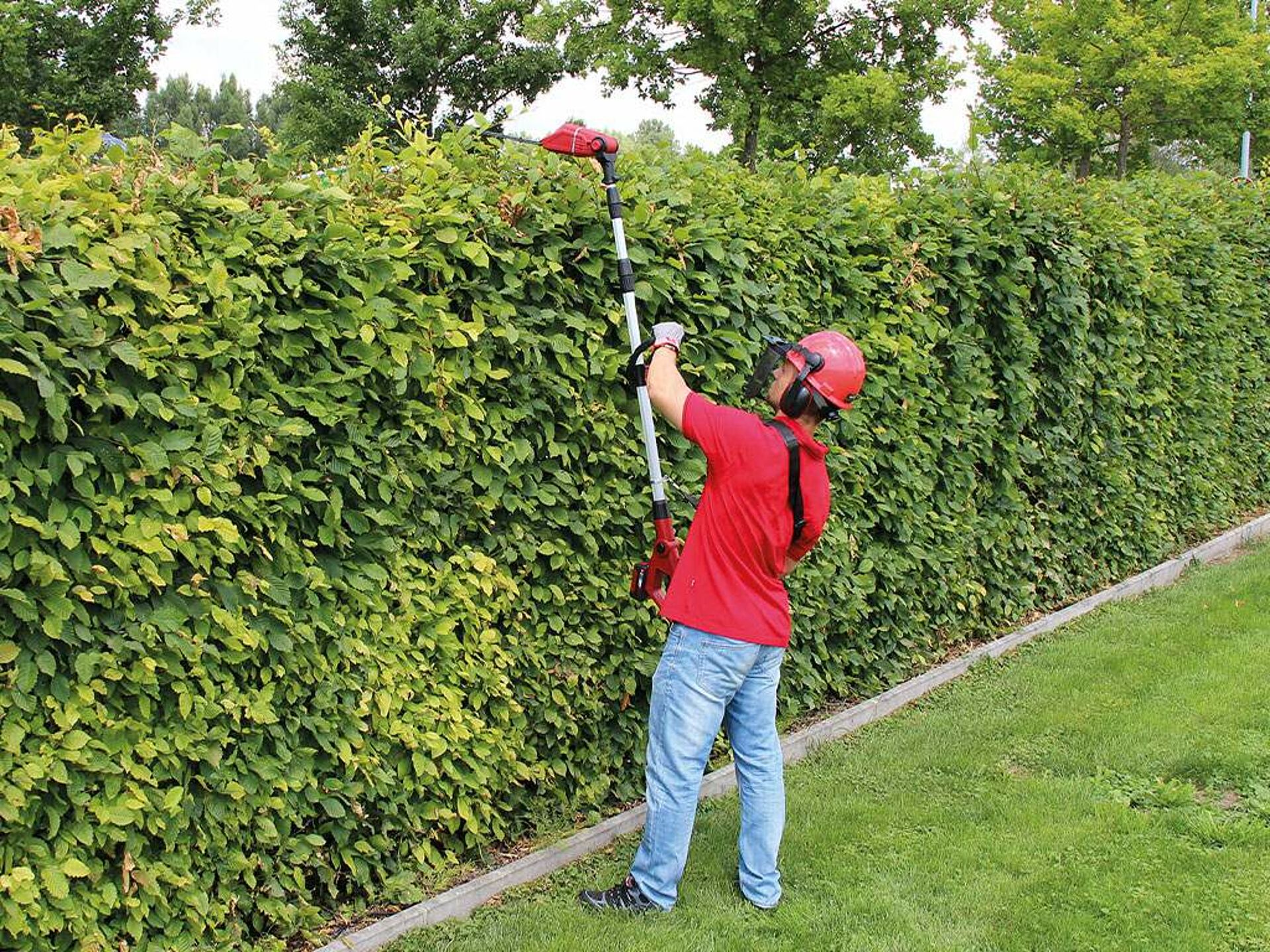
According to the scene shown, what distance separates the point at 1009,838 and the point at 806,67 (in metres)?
25.0

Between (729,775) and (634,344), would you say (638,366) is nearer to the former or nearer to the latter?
(634,344)

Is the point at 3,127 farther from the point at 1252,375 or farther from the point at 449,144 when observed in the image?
the point at 1252,375

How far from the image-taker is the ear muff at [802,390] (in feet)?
13.1

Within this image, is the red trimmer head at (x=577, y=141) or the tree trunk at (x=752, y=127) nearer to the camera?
the red trimmer head at (x=577, y=141)

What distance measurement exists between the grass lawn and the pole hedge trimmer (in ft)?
3.85

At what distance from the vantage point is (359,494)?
3.90 meters

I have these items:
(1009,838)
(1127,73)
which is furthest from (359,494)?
(1127,73)

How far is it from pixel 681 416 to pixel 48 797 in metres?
2.24

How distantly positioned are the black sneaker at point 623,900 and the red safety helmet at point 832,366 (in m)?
1.91

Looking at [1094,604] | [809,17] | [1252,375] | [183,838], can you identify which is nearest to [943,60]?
[809,17]

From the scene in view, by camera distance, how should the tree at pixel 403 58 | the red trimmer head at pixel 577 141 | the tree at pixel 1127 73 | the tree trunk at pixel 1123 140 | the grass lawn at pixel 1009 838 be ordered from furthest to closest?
1. the tree at pixel 403 58
2. the tree trunk at pixel 1123 140
3. the tree at pixel 1127 73
4. the red trimmer head at pixel 577 141
5. the grass lawn at pixel 1009 838

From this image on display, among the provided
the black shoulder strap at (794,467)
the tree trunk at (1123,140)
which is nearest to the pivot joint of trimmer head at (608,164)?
the black shoulder strap at (794,467)

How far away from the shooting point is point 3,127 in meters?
3.27

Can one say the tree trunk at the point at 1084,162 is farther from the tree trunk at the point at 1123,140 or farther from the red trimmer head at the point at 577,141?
the red trimmer head at the point at 577,141
